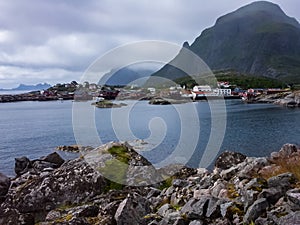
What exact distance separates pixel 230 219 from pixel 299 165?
5008 millimetres

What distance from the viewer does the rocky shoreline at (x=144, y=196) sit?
8016mm

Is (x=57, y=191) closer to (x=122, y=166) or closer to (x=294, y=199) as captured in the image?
(x=122, y=166)

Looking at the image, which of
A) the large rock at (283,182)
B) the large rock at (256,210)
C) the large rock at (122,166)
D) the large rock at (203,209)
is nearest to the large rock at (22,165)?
the large rock at (122,166)

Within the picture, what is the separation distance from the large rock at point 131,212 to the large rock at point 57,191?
A: 3.93 meters

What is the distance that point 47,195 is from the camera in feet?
42.9

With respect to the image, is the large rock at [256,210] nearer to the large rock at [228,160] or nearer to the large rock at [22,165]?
the large rock at [228,160]

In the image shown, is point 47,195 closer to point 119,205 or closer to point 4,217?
point 4,217

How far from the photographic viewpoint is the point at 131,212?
9.16m

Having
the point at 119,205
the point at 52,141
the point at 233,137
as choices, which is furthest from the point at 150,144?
the point at 119,205

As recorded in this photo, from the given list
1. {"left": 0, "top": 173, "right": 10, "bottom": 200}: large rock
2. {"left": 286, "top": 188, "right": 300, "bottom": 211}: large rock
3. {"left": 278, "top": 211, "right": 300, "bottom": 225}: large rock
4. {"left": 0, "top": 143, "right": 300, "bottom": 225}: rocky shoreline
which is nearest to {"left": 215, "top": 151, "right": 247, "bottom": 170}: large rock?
{"left": 0, "top": 143, "right": 300, "bottom": 225}: rocky shoreline

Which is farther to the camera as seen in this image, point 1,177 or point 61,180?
point 1,177

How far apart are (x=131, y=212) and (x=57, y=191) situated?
513 centimetres

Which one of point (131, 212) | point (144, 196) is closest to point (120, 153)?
point (144, 196)

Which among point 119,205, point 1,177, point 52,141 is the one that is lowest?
point 52,141
